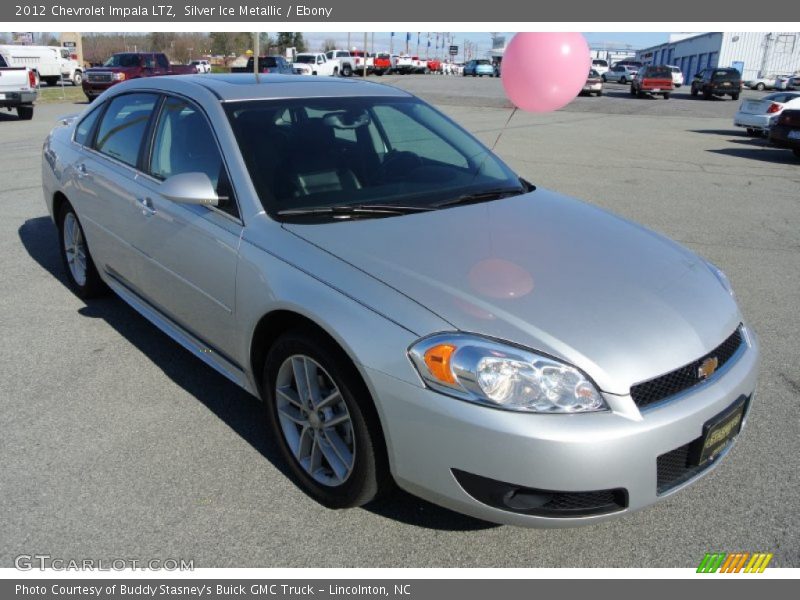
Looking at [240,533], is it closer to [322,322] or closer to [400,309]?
[322,322]

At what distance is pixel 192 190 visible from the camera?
125 inches

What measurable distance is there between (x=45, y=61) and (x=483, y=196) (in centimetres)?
4030

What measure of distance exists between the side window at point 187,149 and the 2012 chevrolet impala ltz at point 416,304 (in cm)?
2

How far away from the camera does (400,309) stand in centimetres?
248

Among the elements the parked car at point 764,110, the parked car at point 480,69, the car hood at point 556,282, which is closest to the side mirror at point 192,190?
the car hood at point 556,282

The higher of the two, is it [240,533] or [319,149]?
[319,149]

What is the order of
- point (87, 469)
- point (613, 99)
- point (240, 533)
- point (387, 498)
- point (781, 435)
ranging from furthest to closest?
1. point (613, 99)
2. point (781, 435)
3. point (87, 469)
4. point (387, 498)
5. point (240, 533)

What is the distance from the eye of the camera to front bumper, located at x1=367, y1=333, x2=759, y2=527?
2.24 m

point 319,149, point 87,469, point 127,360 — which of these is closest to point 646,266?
point 319,149

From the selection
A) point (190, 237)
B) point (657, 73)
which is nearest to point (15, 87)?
point (190, 237)

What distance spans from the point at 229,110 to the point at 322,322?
1469 mm

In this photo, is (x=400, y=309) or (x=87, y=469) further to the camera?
(x=87, y=469)

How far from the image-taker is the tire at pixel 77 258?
4.97m

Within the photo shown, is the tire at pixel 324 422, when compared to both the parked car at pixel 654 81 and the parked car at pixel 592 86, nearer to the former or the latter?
the parked car at pixel 592 86
